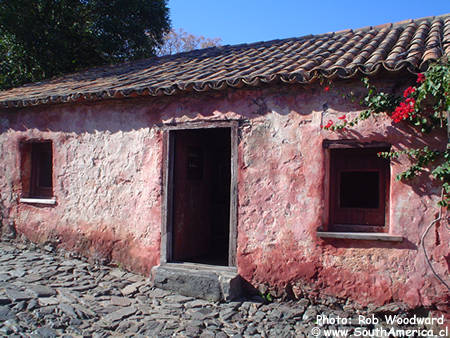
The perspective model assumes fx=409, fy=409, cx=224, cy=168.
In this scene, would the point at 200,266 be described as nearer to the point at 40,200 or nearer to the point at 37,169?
the point at 40,200

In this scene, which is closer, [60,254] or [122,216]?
[122,216]

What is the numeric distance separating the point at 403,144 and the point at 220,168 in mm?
3732

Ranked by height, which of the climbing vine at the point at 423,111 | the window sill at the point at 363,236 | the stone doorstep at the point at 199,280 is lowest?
the stone doorstep at the point at 199,280

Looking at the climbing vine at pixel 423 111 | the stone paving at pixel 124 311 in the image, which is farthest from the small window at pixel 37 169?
the climbing vine at pixel 423 111

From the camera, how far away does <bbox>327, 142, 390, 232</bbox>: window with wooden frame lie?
5.01 meters

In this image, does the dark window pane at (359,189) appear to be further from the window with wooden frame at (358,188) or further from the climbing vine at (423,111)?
the climbing vine at (423,111)

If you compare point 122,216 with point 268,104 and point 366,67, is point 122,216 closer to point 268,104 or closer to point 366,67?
point 268,104

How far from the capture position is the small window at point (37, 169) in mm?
7840

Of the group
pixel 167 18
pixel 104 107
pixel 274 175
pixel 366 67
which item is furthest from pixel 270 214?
pixel 167 18

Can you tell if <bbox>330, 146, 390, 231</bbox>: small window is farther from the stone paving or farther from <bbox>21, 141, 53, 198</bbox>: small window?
<bbox>21, 141, 53, 198</bbox>: small window

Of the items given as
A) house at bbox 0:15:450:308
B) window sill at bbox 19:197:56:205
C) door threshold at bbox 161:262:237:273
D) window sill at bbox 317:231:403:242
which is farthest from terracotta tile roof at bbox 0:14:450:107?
door threshold at bbox 161:262:237:273

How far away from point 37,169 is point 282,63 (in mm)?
5181

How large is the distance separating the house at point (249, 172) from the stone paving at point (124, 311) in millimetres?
406

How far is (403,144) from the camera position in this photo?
185 inches
